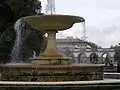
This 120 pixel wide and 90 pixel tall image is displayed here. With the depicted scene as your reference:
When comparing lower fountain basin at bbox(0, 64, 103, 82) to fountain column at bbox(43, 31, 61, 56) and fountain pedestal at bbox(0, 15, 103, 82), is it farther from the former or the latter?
fountain column at bbox(43, 31, 61, 56)

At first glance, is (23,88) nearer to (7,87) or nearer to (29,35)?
(7,87)

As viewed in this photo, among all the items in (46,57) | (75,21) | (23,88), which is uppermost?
(75,21)

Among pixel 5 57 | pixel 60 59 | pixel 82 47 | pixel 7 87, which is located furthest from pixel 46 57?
pixel 82 47

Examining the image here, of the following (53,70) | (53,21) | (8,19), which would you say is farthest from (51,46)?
(8,19)

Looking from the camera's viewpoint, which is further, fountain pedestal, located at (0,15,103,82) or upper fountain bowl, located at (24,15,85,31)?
upper fountain bowl, located at (24,15,85,31)

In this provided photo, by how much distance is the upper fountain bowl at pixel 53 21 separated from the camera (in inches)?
670

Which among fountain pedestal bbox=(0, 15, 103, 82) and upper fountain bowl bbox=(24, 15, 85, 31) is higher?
upper fountain bowl bbox=(24, 15, 85, 31)

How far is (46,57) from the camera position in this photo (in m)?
17.5

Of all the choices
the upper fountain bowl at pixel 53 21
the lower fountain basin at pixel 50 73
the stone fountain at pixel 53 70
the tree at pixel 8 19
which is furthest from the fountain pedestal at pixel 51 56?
the tree at pixel 8 19

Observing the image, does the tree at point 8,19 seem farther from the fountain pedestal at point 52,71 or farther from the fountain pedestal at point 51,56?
the fountain pedestal at point 52,71

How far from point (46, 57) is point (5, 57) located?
16625mm

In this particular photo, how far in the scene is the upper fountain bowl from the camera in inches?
670

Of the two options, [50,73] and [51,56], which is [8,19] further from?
[50,73]

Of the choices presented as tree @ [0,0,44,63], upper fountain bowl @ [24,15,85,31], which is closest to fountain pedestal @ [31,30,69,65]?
upper fountain bowl @ [24,15,85,31]
